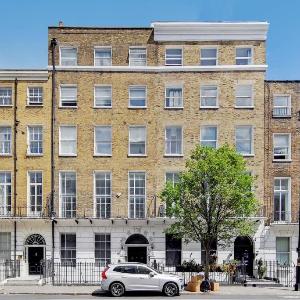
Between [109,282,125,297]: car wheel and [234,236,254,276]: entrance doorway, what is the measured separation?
14558mm

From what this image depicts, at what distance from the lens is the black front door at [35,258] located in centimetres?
4456

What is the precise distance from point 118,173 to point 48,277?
8.98 meters

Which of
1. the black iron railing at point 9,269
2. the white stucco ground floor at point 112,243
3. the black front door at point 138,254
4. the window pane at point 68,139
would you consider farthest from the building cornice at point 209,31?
the black iron railing at point 9,269

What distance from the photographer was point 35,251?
4462 cm

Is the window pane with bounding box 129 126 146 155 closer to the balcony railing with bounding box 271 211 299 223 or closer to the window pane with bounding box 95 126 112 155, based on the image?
the window pane with bounding box 95 126 112 155

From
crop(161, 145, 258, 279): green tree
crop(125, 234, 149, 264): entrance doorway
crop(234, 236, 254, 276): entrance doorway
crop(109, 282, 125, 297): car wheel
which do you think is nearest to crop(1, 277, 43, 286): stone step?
crop(109, 282, 125, 297): car wheel

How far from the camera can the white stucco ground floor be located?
1745 inches

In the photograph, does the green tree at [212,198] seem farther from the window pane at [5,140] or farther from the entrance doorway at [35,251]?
the window pane at [5,140]

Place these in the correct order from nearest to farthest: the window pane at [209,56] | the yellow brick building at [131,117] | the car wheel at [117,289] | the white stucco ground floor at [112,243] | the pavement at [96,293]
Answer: the pavement at [96,293] → the car wheel at [117,289] → the white stucco ground floor at [112,243] → the yellow brick building at [131,117] → the window pane at [209,56]

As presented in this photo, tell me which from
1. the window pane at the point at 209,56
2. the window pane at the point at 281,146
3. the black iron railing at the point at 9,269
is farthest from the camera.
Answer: the window pane at the point at 209,56

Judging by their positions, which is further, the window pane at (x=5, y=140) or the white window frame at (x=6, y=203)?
the window pane at (x=5, y=140)

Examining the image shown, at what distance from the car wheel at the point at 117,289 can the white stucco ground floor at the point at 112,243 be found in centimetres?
1224

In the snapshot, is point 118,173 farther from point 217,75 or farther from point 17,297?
point 17,297

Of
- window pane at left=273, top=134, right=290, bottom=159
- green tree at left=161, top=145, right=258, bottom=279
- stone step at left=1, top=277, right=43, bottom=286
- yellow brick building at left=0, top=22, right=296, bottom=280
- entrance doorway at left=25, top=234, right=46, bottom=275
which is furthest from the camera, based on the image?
window pane at left=273, top=134, right=290, bottom=159
